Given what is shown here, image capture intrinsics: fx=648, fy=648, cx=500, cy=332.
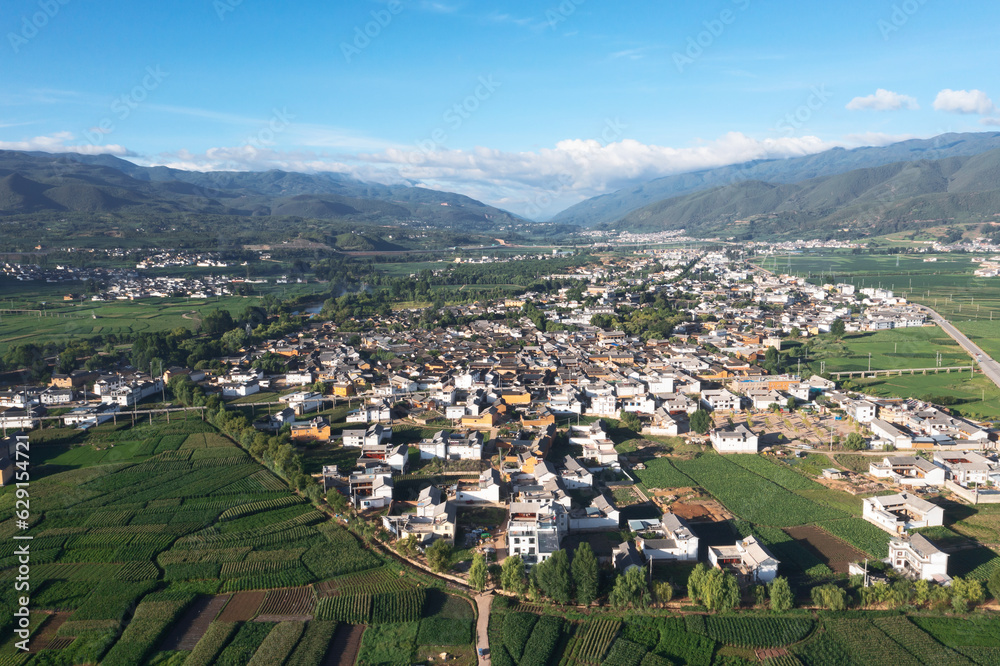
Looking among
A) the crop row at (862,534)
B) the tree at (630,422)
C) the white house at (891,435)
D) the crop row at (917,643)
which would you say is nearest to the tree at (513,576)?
the crop row at (917,643)

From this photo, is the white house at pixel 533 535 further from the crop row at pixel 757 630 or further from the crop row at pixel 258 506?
the crop row at pixel 258 506

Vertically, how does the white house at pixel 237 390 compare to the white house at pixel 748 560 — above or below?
above

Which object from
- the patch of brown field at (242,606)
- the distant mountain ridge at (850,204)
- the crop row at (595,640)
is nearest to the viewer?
the crop row at (595,640)

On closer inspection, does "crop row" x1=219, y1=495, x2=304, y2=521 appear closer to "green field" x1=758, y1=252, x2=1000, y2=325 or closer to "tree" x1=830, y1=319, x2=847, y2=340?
"tree" x1=830, y1=319, x2=847, y2=340

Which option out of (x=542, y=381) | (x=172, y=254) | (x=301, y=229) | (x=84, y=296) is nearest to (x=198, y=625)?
(x=542, y=381)

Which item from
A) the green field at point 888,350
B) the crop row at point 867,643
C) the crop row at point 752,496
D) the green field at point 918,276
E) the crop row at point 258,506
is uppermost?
the green field at point 918,276

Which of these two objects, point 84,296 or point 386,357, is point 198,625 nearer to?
point 386,357
